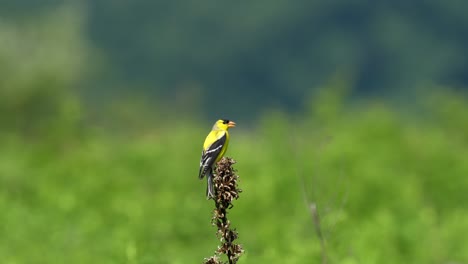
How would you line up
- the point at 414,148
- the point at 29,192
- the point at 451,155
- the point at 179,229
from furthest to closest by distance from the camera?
the point at 414,148 < the point at 451,155 < the point at 29,192 < the point at 179,229

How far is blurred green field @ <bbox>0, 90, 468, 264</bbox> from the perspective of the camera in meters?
17.3

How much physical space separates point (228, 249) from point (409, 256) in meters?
13.3

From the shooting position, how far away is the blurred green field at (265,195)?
17.3 m

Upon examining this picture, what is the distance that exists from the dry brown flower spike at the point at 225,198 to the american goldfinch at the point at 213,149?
1.94 feet

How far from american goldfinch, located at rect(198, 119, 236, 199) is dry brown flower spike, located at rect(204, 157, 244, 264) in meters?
0.59

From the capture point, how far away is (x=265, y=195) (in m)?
25.2

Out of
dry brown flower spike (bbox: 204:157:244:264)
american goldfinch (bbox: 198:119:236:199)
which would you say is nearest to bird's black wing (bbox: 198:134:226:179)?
american goldfinch (bbox: 198:119:236:199)

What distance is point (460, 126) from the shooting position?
40.5 metres

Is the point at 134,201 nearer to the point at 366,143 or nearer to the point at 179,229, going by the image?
the point at 179,229

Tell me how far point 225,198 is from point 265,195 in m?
19.5

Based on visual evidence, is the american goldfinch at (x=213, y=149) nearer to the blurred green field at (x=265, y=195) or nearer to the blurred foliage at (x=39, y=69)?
the blurred green field at (x=265, y=195)

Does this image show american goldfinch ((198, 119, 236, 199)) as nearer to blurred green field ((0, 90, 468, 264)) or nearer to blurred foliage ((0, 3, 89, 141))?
blurred green field ((0, 90, 468, 264))

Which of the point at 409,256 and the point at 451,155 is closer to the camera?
the point at 409,256

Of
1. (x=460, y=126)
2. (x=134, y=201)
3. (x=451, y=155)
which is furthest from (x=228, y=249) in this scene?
(x=460, y=126)
